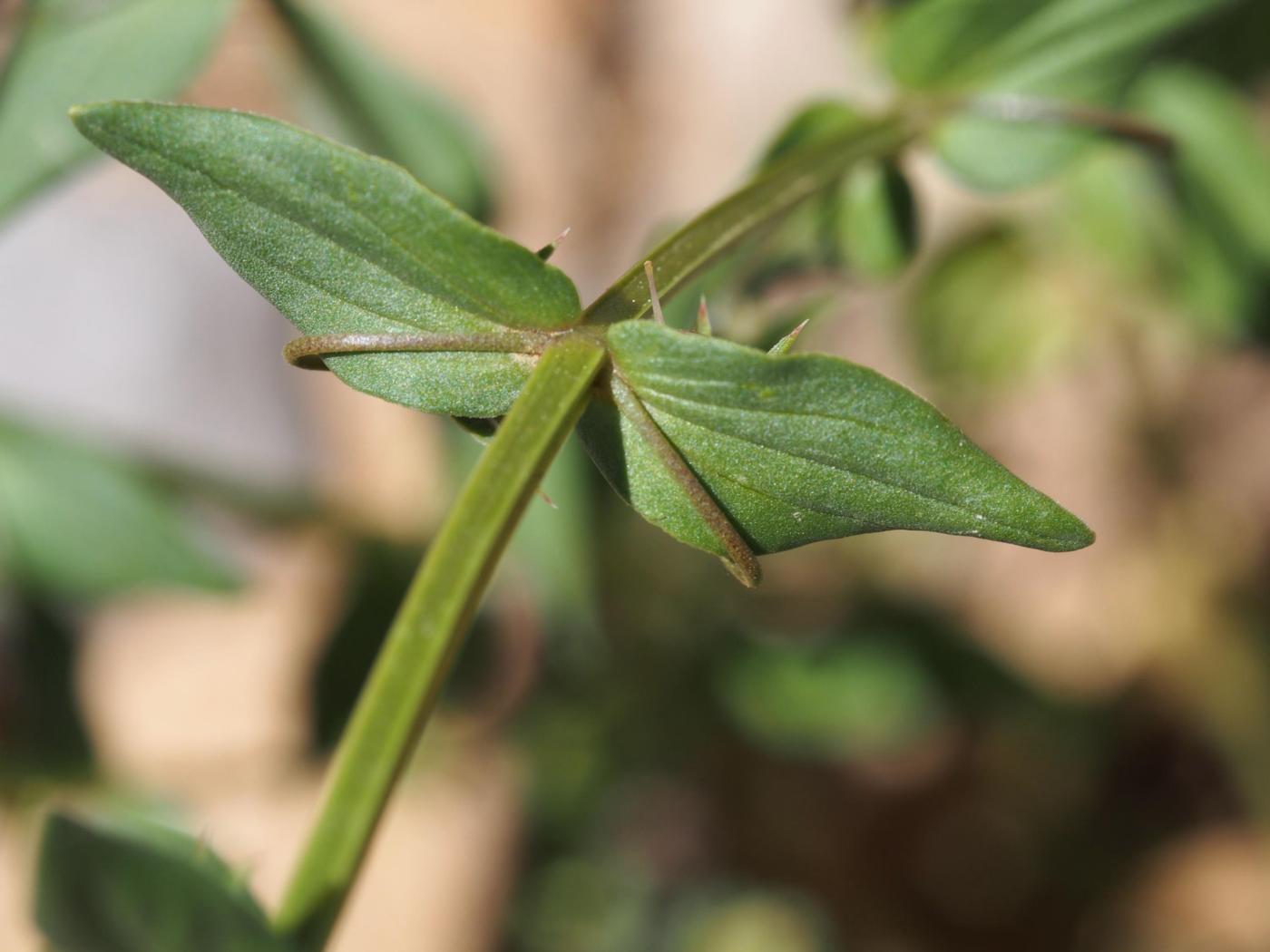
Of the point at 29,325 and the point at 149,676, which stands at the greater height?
the point at 29,325

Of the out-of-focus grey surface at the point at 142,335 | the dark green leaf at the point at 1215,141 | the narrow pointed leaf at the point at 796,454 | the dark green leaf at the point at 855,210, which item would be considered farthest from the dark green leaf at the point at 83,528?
the dark green leaf at the point at 1215,141

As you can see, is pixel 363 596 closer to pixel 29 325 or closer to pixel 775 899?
pixel 775 899

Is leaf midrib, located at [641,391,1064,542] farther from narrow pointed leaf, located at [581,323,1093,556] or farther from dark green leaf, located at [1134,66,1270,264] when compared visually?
dark green leaf, located at [1134,66,1270,264]

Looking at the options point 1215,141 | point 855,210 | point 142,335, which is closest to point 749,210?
point 855,210

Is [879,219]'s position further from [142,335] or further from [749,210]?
[142,335]

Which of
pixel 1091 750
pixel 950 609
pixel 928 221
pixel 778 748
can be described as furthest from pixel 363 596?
pixel 928 221

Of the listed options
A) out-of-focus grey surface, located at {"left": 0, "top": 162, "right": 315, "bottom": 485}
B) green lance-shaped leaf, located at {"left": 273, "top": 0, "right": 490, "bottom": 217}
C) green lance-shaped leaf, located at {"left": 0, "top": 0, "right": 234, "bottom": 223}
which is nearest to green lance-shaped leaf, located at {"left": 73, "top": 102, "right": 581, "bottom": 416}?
green lance-shaped leaf, located at {"left": 0, "top": 0, "right": 234, "bottom": 223}
